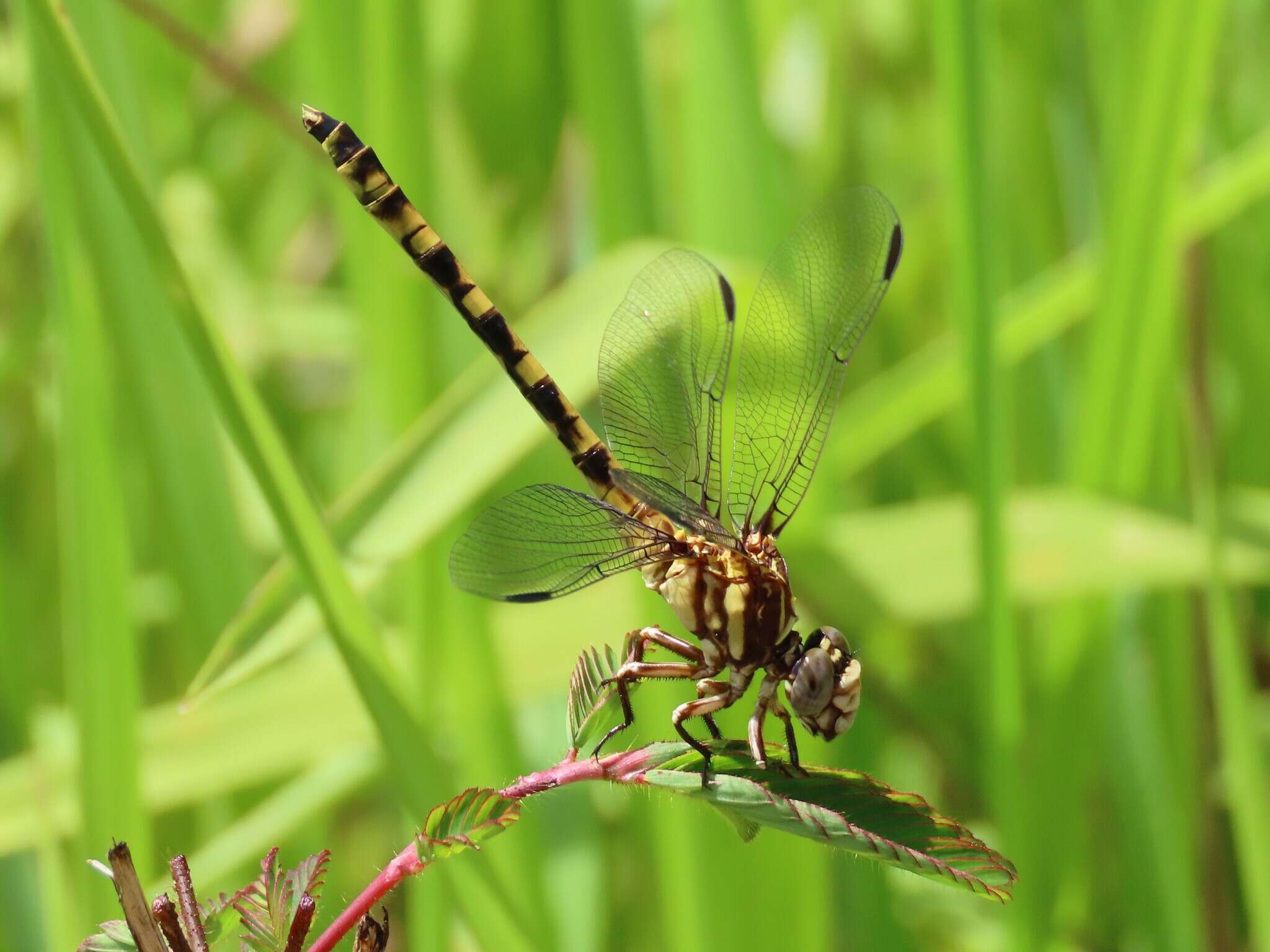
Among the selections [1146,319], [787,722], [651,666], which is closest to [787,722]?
[787,722]

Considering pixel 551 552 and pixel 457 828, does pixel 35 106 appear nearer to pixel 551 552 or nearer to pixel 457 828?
pixel 551 552

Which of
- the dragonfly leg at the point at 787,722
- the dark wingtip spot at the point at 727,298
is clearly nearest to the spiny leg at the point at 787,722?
the dragonfly leg at the point at 787,722

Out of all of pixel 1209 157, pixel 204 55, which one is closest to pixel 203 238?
pixel 204 55

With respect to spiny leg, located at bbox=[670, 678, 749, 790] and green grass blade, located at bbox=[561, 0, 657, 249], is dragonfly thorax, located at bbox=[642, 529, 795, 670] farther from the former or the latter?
green grass blade, located at bbox=[561, 0, 657, 249]

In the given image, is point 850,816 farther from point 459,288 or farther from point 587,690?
point 459,288

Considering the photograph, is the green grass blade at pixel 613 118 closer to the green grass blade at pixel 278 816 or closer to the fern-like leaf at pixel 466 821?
the green grass blade at pixel 278 816

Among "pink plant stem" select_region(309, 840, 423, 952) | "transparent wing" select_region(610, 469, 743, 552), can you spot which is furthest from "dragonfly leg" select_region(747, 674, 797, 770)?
"pink plant stem" select_region(309, 840, 423, 952)

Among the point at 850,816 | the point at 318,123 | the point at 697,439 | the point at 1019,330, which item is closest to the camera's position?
the point at 850,816
